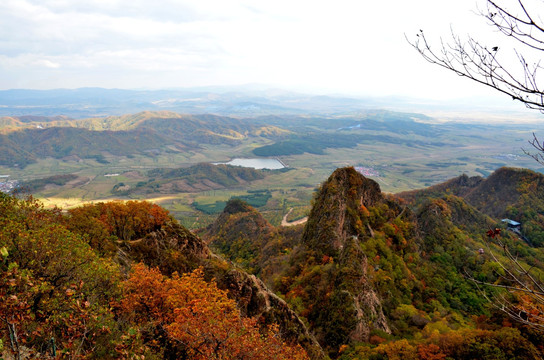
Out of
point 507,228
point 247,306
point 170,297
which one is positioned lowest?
point 507,228

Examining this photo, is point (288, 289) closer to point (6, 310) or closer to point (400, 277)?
point (400, 277)

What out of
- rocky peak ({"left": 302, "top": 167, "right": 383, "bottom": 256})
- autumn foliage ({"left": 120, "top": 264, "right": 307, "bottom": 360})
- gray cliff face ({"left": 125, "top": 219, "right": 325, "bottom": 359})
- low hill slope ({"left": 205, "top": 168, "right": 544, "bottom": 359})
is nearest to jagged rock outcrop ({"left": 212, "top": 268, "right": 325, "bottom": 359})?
gray cliff face ({"left": 125, "top": 219, "right": 325, "bottom": 359})

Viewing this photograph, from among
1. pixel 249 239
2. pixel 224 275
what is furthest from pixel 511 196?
pixel 224 275

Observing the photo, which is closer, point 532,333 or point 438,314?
point 532,333

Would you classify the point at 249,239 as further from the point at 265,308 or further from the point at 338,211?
the point at 265,308

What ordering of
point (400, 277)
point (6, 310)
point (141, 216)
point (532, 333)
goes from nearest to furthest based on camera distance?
point (6, 310) → point (532, 333) → point (141, 216) → point (400, 277)

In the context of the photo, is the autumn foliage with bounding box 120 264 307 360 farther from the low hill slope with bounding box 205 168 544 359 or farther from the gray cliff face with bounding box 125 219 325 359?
the low hill slope with bounding box 205 168 544 359

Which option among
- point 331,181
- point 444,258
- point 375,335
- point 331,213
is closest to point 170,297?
point 375,335

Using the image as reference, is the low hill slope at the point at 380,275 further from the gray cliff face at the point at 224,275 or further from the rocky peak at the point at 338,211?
the gray cliff face at the point at 224,275

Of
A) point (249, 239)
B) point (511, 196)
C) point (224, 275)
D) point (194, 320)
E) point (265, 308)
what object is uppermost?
point (194, 320)

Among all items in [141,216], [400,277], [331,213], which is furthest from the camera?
[331,213]

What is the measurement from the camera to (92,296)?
16.2m

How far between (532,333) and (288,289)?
997 inches

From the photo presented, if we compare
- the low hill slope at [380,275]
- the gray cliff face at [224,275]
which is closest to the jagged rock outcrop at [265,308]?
the gray cliff face at [224,275]
